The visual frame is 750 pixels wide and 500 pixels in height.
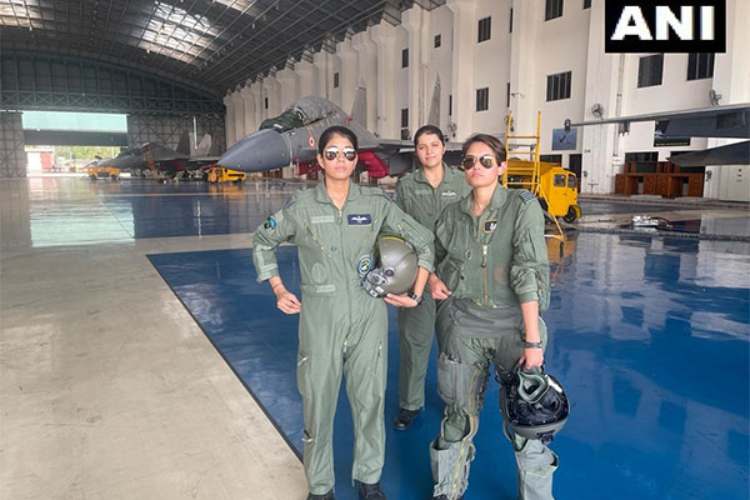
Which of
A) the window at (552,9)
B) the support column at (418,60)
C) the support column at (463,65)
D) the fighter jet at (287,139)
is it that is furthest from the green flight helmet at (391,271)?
the support column at (418,60)

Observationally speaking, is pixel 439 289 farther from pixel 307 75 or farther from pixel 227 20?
pixel 307 75

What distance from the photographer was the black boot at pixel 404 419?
11.0 feet

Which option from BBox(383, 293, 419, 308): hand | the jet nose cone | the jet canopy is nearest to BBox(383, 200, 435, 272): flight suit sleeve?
BBox(383, 293, 419, 308): hand

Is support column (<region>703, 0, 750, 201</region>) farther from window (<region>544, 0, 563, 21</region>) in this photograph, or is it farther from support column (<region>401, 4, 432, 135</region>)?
support column (<region>401, 4, 432, 135</region>)

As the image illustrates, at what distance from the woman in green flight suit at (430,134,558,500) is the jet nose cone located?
938 centimetres

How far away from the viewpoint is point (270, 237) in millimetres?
2514

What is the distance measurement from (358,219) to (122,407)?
2334 millimetres

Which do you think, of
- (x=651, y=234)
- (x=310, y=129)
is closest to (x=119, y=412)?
(x=310, y=129)

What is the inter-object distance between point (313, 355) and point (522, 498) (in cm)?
120

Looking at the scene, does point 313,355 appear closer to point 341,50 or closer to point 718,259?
point 718,259

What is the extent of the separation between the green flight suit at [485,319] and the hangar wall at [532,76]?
14942 millimetres

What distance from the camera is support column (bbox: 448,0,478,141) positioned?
1161 inches

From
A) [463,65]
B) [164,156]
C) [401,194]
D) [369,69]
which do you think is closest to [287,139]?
[401,194]

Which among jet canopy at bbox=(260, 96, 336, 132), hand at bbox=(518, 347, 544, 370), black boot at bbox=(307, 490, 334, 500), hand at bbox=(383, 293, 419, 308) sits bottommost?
black boot at bbox=(307, 490, 334, 500)
